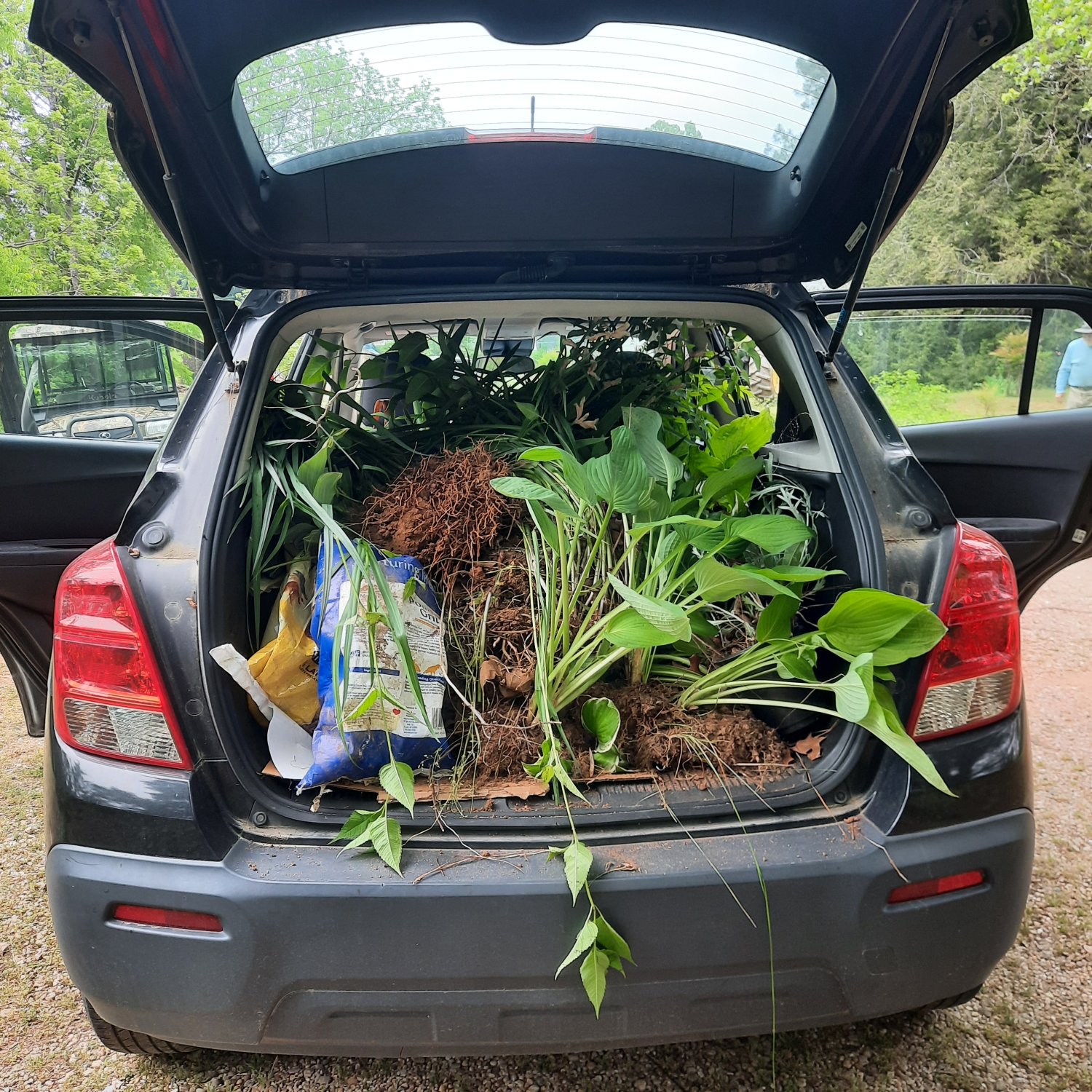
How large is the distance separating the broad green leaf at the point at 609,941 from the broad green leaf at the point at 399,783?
0.35 meters

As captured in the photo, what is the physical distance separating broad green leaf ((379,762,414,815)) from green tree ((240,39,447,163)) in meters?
1.44

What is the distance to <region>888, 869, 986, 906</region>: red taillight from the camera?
1.15 m

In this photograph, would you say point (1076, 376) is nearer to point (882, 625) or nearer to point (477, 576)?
point (882, 625)

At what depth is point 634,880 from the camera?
1.11 metres

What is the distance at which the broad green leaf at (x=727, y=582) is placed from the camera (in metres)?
1.29

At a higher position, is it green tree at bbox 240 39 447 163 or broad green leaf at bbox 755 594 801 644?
green tree at bbox 240 39 447 163

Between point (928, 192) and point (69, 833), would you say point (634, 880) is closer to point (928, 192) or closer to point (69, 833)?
point (69, 833)

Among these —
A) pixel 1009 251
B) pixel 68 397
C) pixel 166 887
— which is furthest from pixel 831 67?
pixel 1009 251

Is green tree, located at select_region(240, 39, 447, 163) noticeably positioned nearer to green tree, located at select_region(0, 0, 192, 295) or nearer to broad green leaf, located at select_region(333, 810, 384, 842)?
broad green leaf, located at select_region(333, 810, 384, 842)

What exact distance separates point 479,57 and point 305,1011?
5.86ft

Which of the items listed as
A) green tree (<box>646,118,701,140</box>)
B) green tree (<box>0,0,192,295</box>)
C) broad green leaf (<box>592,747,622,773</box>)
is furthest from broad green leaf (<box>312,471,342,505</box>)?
green tree (<box>0,0,192,295</box>)

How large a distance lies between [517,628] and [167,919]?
0.82m

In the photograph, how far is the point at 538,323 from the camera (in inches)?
85.8

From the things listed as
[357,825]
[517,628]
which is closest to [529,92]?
[517,628]
